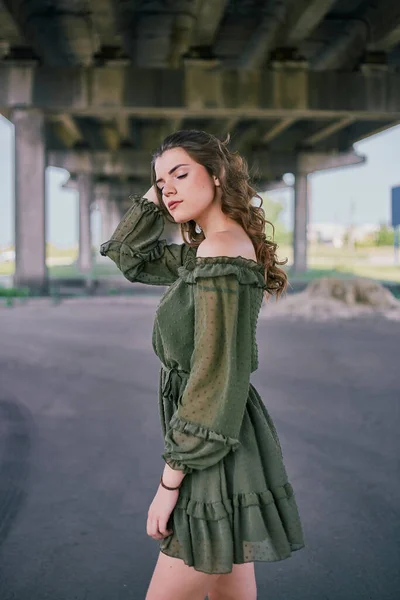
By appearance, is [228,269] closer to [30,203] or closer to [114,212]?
[30,203]

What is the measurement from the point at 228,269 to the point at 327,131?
90.9 ft

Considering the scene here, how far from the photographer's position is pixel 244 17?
17.9 meters

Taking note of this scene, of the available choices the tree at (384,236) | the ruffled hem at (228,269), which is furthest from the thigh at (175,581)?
the tree at (384,236)

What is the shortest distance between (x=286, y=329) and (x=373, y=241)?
206 feet

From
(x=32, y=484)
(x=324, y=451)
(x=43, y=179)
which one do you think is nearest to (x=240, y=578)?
(x=32, y=484)

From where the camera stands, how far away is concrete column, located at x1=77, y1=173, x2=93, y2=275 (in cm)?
3928

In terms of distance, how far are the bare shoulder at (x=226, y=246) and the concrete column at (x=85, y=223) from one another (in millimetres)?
36113

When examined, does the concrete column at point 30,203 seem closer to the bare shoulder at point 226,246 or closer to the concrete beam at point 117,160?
the concrete beam at point 117,160

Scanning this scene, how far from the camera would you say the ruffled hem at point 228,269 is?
6.72 ft

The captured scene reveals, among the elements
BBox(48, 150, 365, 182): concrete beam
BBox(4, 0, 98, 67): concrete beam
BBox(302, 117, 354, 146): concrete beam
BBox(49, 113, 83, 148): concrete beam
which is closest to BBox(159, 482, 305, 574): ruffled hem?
BBox(4, 0, 98, 67): concrete beam

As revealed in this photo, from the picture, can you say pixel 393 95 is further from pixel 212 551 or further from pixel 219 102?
pixel 212 551

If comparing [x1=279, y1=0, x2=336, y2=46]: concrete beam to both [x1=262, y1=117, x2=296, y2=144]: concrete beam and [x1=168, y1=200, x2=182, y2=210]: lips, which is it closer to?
[x1=262, y1=117, x2=296, y2=144]: concrete beam

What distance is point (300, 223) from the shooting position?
35188 millimetres

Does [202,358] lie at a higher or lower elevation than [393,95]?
lower
